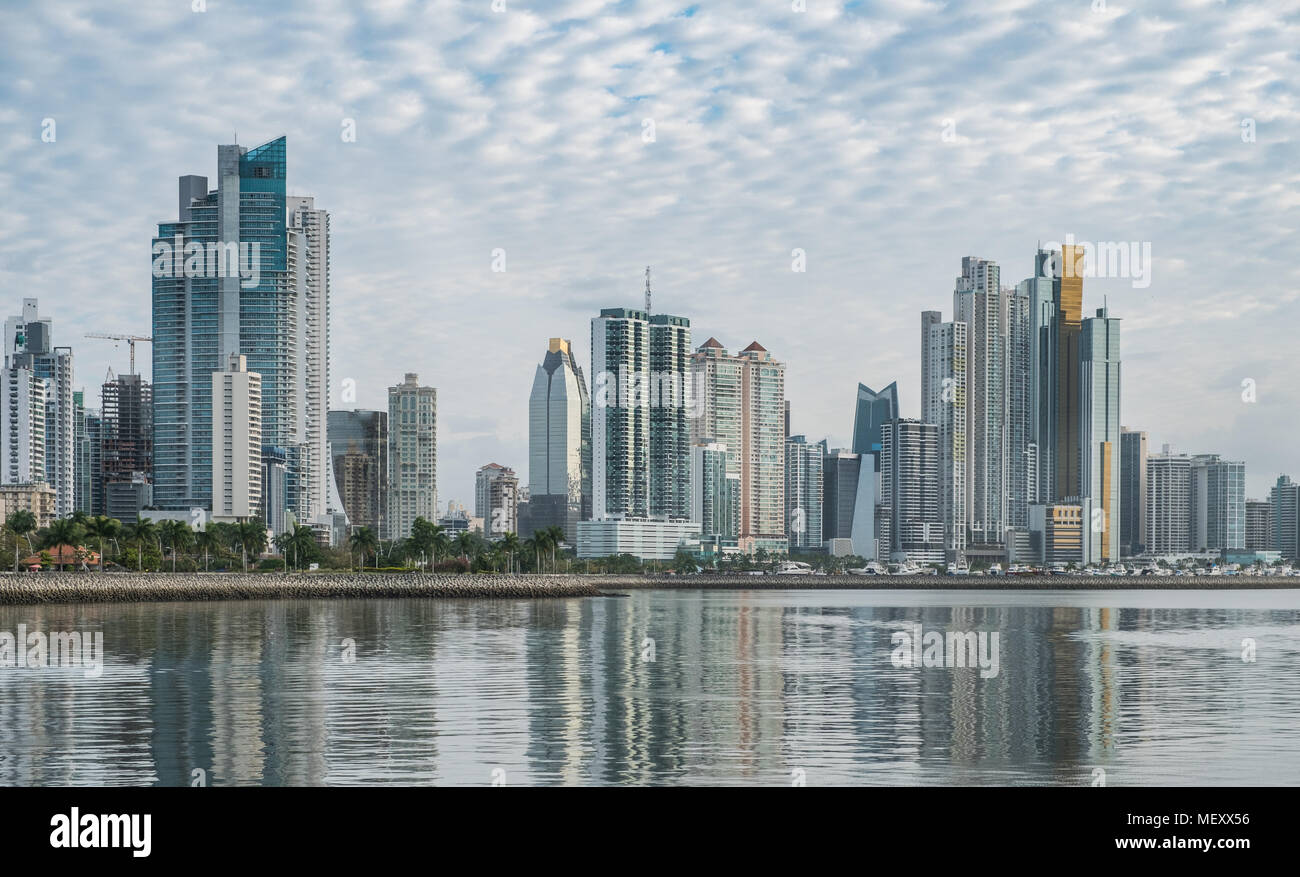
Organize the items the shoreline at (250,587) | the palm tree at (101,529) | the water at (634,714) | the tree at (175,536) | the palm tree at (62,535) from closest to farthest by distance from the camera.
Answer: the water at (634,714) → the shoreline at (250,587) → the palm tree at (62,535) → the palm tree at (101,529) → the tree at (175,536)

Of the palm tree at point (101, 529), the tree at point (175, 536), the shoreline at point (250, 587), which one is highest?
the palm tree at point (101, 529)

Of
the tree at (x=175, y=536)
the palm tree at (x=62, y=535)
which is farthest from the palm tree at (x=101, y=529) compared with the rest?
the tree at (x=175, y=536)

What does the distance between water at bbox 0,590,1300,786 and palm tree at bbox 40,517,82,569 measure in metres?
92.7

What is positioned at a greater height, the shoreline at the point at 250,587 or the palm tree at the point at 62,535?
the palm tree at the point at 62,535

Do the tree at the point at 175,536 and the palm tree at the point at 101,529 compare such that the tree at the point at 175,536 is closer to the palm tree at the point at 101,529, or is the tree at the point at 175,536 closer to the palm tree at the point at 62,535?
the palm tree at the point at 101,529

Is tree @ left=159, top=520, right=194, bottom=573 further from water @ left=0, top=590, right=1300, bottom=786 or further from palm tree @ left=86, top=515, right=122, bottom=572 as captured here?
water @ left=0, top=590, right=1300, bottom=786

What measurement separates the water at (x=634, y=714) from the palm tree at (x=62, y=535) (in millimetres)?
92652

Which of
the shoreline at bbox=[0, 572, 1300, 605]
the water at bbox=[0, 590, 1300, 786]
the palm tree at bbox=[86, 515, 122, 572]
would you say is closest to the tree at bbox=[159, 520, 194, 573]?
the palm tree at bbox=[86, 515, 122, 572]

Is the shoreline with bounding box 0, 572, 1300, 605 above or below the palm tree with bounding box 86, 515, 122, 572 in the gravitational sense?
below

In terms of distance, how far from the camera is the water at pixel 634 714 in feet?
112

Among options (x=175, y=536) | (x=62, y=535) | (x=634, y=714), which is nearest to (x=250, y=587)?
(x=62, y=535)

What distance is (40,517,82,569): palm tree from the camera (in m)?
172

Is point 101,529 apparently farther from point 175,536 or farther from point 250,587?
point 250,587
